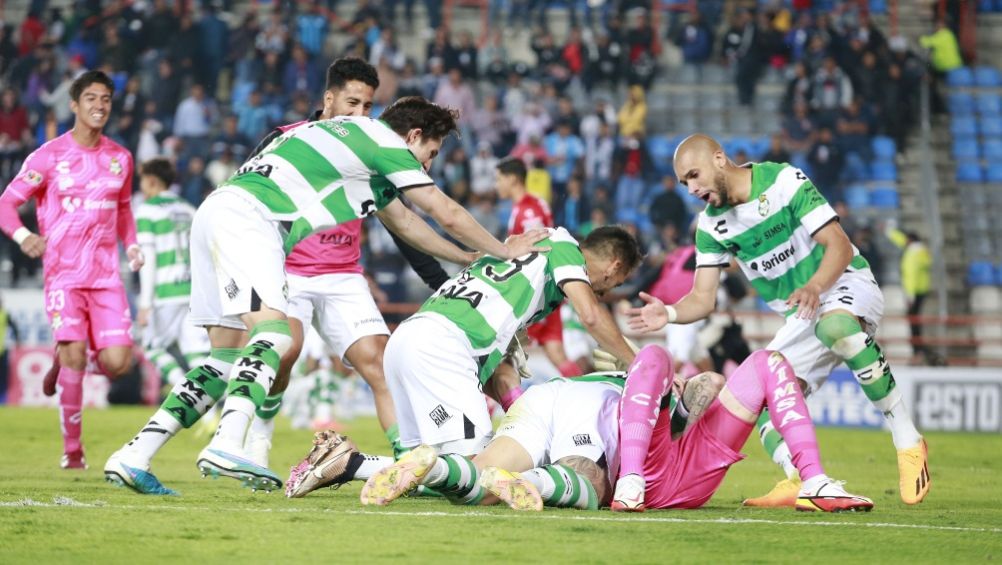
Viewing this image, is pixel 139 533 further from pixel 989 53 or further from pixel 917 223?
pixel 989 53

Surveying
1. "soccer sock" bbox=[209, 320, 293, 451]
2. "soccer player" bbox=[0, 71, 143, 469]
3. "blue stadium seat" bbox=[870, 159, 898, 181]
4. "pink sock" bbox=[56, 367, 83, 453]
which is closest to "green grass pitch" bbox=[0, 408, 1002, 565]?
"soccer sock" bbox=[209, 320, 293, 451]

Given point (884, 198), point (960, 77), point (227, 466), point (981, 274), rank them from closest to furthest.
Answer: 1. point (227, 466)
2. point (981, 274)
3. point (884, 198)
4. point (960, 77)

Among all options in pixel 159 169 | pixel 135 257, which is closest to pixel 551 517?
pixel 135 257

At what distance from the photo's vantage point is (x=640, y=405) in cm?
666

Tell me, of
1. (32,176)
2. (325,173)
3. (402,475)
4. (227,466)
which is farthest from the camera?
(32,176)

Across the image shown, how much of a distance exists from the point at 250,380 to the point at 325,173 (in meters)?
1.12

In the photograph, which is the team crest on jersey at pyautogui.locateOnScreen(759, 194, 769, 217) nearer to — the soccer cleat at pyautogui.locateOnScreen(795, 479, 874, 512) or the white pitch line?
the soccer cleat at pyautogui.locateOnScreen(795, 479, 874, 512)

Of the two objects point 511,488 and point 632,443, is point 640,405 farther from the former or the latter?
point 511,488

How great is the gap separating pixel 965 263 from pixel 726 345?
746cm

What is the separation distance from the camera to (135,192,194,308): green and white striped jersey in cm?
1391

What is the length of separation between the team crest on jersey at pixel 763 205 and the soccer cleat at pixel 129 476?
3.64 m

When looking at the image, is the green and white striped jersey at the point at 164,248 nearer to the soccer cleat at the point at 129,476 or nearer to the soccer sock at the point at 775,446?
the soccer cleat at the point at 129,476

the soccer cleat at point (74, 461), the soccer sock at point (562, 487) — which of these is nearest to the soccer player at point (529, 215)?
the soccer cleat at point (74, 461)

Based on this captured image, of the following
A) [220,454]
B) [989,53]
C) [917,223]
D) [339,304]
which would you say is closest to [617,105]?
[917,223]
